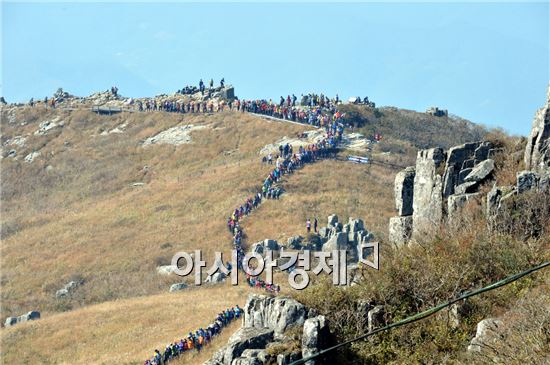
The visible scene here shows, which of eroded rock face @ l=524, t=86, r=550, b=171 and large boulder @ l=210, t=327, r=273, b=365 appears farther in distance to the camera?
eroded rock face @ l=524, t=86, r=550, b=171

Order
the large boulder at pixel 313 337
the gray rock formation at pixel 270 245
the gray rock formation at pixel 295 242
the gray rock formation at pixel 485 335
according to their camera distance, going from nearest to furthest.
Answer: the gray rock formation at pixel 485 335
the large boulder at pixel 313 337
the gray rock formation at pixel 295 242
the gray rock formation at pixel 270 245

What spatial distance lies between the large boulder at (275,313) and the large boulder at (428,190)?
26.3 ft

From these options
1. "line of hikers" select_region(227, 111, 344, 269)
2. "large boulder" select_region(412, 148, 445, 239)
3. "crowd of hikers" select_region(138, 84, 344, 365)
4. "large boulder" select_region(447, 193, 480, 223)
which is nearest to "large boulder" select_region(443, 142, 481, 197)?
A: "large boulder" select_region(412, 148, 445, 239)

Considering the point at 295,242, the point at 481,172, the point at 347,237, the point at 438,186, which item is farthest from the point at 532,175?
the point at 295,242

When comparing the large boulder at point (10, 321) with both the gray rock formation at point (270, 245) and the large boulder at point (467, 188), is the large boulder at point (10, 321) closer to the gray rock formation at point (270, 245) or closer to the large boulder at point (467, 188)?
the gray rock formation at point (270, 245)

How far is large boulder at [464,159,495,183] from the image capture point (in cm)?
2870

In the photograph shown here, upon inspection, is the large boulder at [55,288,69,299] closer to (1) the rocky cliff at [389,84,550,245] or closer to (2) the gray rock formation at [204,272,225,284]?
(2) the gray rock formation at [204,272,225,284]

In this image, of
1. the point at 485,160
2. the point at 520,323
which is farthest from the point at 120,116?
the point at 520,323

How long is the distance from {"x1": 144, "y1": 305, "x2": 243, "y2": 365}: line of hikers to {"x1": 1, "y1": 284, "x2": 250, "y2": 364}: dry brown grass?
0.42 m

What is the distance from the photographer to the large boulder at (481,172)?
94.2 ft

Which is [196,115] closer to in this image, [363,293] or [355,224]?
[355,224]

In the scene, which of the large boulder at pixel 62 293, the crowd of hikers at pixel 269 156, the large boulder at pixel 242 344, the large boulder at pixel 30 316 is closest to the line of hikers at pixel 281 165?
the crowd of hikers at pixel 269 156

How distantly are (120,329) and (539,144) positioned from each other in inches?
1015

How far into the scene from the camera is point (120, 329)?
1780 inches
